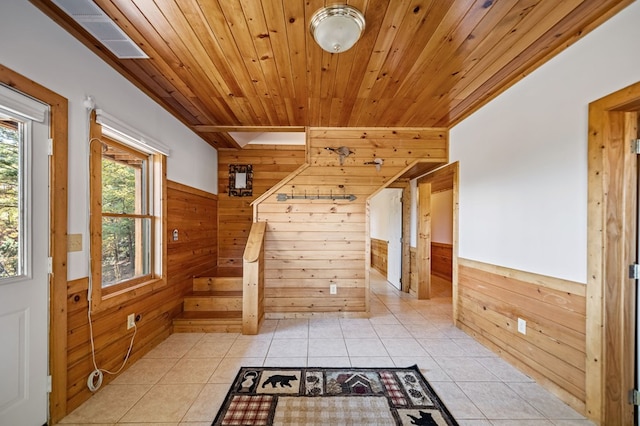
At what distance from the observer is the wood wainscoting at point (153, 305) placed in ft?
5.84

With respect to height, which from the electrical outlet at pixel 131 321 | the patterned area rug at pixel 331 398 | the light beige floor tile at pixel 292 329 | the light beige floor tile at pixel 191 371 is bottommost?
the light beige floor tile at pixel 292 329

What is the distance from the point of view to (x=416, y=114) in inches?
118

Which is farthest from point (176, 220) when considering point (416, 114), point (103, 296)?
point (416, 114)

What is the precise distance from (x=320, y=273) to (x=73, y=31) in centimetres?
314

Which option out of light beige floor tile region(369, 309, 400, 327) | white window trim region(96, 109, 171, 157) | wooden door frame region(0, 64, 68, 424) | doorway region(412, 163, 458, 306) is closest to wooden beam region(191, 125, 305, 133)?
white window trim region(96, 109, 171, 157)

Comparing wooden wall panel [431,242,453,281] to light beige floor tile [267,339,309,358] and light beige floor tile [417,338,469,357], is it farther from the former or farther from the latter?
light beige floor tile [267,339,309,358]

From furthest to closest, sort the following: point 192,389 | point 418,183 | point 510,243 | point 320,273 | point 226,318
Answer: point 418,183
point 320,273
point 226,318
point 510,243
point 192,389

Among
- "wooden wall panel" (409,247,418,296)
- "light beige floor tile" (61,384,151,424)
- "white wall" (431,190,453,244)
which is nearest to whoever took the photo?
"light beige floor tile" (61,384,151,424)

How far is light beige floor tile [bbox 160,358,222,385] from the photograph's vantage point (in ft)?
6.86

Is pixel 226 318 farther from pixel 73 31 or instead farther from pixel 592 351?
pixel 592 351

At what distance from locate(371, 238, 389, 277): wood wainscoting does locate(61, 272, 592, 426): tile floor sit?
247 centimetres

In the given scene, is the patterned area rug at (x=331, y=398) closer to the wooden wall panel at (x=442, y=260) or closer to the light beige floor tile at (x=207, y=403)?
the light beige floor tile at (x=207, y=403)

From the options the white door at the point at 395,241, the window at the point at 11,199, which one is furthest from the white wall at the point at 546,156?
the window at the point at 11,199

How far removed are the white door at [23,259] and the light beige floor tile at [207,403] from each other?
859 mm
